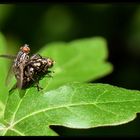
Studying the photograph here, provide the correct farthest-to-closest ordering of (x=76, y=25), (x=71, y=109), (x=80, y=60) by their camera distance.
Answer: (x=76, y=25), (x=80, y=60), (x=71, y=109)

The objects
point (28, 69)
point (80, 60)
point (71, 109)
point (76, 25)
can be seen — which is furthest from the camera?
point (76, 25)

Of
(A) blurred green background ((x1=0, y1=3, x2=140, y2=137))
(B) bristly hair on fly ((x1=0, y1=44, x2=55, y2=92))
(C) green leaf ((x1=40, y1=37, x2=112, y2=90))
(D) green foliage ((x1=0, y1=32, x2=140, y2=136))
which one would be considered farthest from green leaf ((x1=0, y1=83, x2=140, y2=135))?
(A) blurred green background ((x1=0, y1=3, x2=140, y2=137))

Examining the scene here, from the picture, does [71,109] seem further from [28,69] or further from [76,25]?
[76,25]

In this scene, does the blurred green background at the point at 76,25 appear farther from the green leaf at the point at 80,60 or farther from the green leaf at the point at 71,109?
the green leaf at the point at 71,109

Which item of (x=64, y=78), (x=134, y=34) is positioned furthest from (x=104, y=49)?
(x=134, y=34)

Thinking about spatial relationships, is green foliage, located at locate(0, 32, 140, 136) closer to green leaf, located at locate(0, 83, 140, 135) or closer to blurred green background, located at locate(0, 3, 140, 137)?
green leaf, located at locate(0, 83, 140, 135)

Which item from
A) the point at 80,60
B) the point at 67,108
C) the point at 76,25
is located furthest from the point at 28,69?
the point at 76,25
